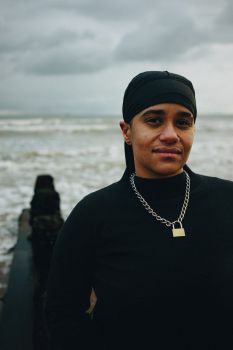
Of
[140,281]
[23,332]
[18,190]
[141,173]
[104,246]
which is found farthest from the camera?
[18,190]

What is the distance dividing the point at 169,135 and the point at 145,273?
0.63 meters

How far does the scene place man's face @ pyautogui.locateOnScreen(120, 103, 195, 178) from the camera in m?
1.69

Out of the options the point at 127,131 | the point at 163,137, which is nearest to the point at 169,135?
the point at 163,137

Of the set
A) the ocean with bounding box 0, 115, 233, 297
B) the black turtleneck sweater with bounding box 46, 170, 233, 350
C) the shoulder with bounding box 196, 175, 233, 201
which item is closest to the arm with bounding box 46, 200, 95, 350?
the black turtleneck sweater with bounding box 46, 170, 233, 350

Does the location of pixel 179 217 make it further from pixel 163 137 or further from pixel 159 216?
pixel 163 137

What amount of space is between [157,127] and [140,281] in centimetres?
70

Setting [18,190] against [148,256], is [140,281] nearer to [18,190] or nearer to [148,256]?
[148,256]

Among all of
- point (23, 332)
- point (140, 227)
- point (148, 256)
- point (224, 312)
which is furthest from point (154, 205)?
point (23, 332)

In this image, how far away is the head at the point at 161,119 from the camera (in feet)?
5.46

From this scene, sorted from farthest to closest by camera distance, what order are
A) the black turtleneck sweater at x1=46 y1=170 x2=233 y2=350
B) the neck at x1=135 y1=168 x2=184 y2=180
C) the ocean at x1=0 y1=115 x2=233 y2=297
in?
1. the ocean at x1=0 y1=115 x2=233 y2=297
2. the neck at x1=135 y1=168 x2=184 y2=180
3. the black turtleneck sweater at x1=46 y1=170 x2=233 y2=350

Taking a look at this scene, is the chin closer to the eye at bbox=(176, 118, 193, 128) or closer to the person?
the person

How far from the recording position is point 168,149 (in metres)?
1.69

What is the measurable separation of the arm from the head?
40cm

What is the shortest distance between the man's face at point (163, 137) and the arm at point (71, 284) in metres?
0.39
